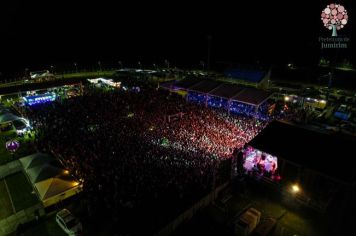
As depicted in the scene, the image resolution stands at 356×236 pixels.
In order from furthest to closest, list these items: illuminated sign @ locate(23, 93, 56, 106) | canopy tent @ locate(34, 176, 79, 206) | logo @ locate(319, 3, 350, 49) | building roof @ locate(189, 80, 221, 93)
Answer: illuminated sign @ locate(23, 93, 56, 106)
building roof @ locate(189, 80, 221, 93)
logo @ locate(319, 3, 350, 49)
canopy tent @ locate(34, 176, 79, 206)

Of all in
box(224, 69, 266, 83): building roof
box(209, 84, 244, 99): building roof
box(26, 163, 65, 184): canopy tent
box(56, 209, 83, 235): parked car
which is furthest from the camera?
box(224, 69, 266, 83): building roof


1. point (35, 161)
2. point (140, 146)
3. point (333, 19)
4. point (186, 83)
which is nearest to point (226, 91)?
point (186, 83)

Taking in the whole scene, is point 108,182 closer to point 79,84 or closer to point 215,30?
point 79,84

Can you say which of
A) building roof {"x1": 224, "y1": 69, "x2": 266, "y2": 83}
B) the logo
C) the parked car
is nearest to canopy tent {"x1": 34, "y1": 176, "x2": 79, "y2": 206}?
the parked car

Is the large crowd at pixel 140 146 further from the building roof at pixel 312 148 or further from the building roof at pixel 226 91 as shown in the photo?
the building roof at pixel 312 148

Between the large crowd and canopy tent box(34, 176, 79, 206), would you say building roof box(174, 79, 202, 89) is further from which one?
canopy tent box(34, 176, 79, 206)

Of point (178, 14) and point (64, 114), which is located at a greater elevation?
point (178, 14)

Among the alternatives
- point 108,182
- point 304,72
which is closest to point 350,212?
point 108,182
